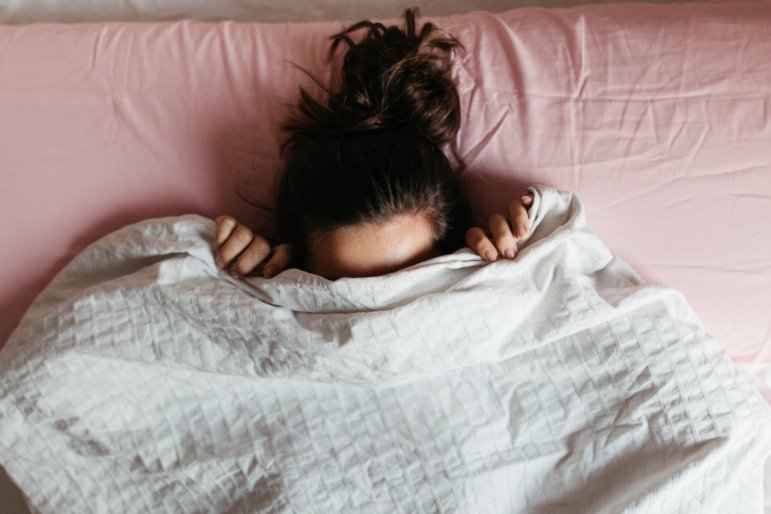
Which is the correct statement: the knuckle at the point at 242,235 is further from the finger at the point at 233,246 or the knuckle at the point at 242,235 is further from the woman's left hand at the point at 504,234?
the woman's left hand at the point at 504,234

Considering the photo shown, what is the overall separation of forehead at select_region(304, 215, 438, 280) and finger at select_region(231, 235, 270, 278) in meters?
0.09

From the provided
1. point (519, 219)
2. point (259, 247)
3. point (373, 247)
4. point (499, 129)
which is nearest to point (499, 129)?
point (499, 129)

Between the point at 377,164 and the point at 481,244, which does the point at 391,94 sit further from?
the point at 481,244

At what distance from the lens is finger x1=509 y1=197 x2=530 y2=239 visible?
28.1 inches

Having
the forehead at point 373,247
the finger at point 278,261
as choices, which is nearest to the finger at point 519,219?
the forehead at point 373,247

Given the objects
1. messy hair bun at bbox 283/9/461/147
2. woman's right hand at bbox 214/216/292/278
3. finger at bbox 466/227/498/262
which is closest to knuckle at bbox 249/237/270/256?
woman's right hand at bbox 214/216/292/278

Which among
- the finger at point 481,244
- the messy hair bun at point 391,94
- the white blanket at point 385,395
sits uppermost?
the messy hair bun at point 391,94

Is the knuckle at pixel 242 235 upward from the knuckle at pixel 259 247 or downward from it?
upward

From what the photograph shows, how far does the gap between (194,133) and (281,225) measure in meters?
0.20

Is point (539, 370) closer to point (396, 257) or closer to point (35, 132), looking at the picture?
point (396, 257)

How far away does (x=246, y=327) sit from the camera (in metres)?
0.68

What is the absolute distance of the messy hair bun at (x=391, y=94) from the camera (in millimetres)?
743

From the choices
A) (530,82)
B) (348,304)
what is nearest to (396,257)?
(348,304)

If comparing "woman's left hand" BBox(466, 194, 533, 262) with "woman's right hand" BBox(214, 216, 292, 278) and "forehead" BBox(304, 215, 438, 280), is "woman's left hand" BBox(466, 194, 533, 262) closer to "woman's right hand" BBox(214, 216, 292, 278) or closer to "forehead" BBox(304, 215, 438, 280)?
"forehead" BBox(304, 215, 438, 280)
